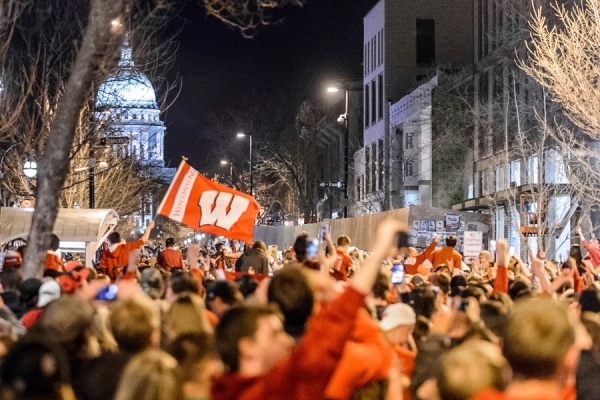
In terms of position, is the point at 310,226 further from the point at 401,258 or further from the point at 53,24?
the point at 401,258

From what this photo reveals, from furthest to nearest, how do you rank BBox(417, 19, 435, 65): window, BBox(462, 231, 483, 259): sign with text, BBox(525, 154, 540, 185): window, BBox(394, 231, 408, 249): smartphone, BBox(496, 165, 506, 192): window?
BBox(417, 19, 435, 65): window
BBox(496, 165, 506, 192): window
BBox(525, 154, 540, 185): window
BBox(462, 231, 483, 259): sign with text
BBox(394, 231, 408, 249): smartphone

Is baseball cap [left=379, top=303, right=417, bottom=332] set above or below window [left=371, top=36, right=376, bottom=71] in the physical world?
below

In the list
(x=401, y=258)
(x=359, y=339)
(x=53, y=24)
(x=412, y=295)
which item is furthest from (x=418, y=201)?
(x=359, y=339)

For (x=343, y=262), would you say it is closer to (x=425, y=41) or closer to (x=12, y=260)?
(x=12, y=260)

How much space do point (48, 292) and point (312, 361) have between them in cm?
417

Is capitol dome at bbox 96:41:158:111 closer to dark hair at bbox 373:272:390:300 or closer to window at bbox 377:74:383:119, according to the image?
dark hair at bbox 373:272:390:300

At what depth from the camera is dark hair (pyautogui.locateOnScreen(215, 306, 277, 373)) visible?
4.18 m

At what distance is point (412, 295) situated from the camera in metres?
8.02

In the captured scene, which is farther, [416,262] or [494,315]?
[416,262]

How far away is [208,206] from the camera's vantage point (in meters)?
13.0

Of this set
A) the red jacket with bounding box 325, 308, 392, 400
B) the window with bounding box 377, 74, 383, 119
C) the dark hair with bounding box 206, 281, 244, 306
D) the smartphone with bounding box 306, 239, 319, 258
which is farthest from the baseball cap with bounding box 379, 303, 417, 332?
the window with bounding box 377, 74, 383, 119

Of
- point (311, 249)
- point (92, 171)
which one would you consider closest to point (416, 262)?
point (311, 249)

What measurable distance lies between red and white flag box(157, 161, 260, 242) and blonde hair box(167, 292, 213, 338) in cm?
729

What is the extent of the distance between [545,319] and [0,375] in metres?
2.00
